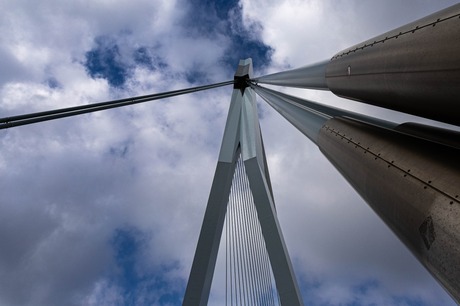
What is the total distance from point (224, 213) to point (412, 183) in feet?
30.4

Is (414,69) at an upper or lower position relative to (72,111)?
lower

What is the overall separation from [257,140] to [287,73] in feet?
9.99

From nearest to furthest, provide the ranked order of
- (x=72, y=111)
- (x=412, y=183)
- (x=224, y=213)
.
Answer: (x=412, y=183) < (x=72, y=111) < (x=224, y=213)

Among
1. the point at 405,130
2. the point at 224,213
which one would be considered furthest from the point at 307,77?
the point at 224,213

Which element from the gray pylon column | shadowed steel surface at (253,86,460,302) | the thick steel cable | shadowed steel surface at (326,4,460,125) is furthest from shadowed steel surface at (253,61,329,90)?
the thick steel cable

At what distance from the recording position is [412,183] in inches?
142

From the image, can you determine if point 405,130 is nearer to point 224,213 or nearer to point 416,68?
point 416,68

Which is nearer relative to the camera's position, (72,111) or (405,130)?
(405,130)

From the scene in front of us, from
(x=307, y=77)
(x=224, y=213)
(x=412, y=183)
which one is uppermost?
(x=307, y=77)

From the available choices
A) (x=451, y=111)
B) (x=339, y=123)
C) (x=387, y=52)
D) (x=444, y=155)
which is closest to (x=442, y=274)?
(x=444, y=155)

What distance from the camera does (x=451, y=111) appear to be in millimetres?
3598

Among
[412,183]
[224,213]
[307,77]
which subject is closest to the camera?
[412,183]

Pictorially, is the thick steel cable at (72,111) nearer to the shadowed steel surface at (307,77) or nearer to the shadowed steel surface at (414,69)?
the shadowed steel surface at (307,77)

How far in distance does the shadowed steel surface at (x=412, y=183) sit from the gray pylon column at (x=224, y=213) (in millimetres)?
4648
